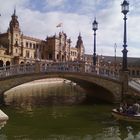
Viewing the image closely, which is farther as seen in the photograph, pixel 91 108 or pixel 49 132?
pixel 91 108

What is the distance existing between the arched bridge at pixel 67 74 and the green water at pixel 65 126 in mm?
3190

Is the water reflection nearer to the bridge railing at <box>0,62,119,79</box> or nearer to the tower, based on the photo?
the bridge railing at <box>0,62,119,79</box>

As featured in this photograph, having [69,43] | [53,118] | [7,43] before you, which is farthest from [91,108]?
[69,43]

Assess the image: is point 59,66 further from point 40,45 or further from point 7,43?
point 40,45

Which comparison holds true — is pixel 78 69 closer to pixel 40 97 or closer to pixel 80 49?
pixel 40 97

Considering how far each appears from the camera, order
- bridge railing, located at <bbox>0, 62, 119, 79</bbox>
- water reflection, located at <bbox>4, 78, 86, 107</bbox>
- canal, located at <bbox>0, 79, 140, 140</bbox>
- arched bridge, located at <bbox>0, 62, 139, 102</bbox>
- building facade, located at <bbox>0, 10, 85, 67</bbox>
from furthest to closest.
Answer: building facade, located at <bbox>0, 10, 85, 67</bbox> < water reflection, located at <bbox>4, 78, 86, 107</bbox> < bridge railing, located at <bbox>0, 62, 119, 79</bbox> < arched bridge, located at <bbox>0, 62, 139, 102</bbox> < canal, located at <bbox>0, 79, 140, 140</bbox>

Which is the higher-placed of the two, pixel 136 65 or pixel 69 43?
pixel 69 43

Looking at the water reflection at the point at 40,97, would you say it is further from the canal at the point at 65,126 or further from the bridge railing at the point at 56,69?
the canal at the point at 65,126

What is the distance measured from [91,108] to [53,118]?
672cm

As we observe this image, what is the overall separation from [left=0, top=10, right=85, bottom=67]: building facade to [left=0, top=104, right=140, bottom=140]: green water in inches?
2275

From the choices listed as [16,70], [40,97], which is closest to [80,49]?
[40,97]

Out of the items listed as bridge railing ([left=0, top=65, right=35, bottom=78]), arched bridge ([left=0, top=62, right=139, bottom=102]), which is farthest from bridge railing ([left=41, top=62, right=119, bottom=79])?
bridge railing ([left=0, top=65, right=35, bottom=78])

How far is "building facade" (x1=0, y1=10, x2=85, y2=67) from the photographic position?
87.2 meters

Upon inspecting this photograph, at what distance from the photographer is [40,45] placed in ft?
363
